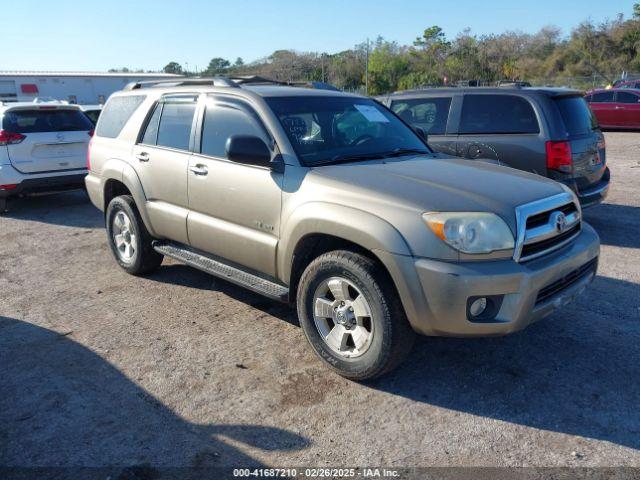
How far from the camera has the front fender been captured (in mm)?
3307

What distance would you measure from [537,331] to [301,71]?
158ft

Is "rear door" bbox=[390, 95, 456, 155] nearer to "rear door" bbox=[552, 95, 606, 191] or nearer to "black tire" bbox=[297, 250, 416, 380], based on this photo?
"rear door" bbox=[552, 95, 606, 191]

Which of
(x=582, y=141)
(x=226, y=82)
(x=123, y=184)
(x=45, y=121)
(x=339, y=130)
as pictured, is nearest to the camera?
(x=339, y=130)

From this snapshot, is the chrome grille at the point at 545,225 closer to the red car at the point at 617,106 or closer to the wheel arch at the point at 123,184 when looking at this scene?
the wheel arch at the point at 123,184

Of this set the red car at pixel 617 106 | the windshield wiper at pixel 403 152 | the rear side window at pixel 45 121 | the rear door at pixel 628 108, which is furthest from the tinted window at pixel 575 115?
the rear door at pixel 628 108

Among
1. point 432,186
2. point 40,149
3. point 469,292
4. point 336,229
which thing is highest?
point 432,186

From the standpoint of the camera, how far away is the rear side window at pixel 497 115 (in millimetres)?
6832

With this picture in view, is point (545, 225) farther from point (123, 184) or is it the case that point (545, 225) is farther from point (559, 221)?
point (123, 184)

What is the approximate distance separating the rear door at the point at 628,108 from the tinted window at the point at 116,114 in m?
18.9

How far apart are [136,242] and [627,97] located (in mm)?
19484

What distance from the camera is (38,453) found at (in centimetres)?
304

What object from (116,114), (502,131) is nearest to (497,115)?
(502,131)

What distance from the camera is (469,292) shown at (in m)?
3.14

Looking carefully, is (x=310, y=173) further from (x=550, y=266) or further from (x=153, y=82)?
(x=153, y=82)
